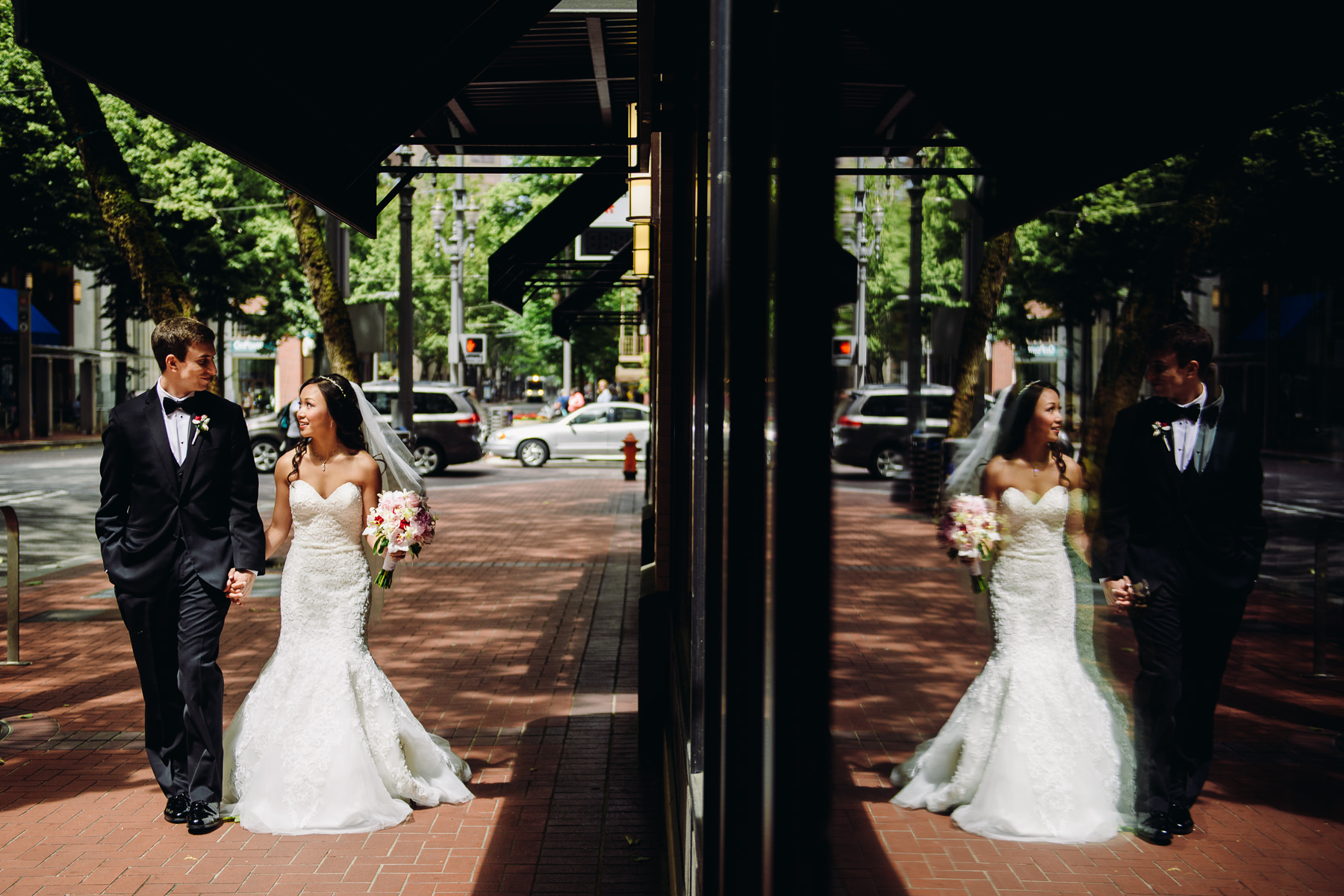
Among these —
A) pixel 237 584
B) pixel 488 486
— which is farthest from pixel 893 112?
pixel 488 486

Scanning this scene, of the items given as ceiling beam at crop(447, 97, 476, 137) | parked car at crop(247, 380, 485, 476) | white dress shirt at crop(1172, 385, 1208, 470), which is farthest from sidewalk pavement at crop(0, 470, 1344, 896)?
parked car at crop(247, 380, 485, 476)

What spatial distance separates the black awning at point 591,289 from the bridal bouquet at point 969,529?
13.1m

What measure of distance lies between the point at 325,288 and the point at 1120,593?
34.4ft

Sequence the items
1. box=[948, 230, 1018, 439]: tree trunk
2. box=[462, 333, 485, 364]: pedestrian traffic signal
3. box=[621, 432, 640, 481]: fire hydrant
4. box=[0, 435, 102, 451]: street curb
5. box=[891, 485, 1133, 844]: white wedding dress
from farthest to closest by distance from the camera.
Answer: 1. box=[0, 435, 102, 451]: street curb
2. box=[462, 333, 485, 364]: pedestrian traffic signal
3. box=[621, 432, 640, 481]: fire hydrant
4. box=[948, 230, 1018, 439]: tree trunk
5. box=[891, 485, 1133, 844]: white wedding dress

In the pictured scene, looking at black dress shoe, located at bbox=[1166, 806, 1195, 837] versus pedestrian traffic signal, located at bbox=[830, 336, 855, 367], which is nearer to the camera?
pedestrian traffic signal, located at bbox=[830, 336, 855, 367]

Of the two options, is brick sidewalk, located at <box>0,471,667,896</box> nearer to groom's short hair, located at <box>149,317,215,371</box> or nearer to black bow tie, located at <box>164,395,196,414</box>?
black bow tie, located at <box>164,395,196,414</box>

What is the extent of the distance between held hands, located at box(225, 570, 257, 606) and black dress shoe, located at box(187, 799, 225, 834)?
0.77 m

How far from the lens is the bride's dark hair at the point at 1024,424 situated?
152cm

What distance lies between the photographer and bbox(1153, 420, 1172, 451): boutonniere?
1.51 m

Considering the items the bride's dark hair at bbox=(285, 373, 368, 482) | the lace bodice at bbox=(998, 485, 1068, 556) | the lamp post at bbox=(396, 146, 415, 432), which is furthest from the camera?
the lamp post at bbox=(396, 146, 415, 432)

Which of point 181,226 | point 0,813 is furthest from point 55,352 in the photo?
point 0,813

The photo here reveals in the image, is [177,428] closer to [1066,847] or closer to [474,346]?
[1066,847]

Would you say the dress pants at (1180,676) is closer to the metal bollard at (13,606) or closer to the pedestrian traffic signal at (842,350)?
the pedestrian traffic signal at (842,350)

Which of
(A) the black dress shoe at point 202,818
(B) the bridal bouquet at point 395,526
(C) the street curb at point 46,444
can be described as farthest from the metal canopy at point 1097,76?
(C) the street curb at point 46,444
